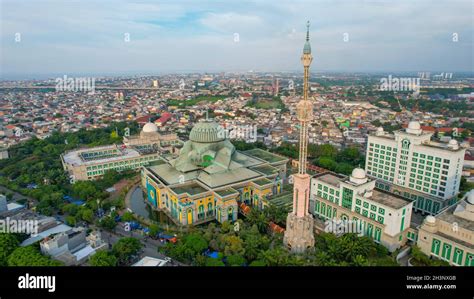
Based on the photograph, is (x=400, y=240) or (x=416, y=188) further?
(x=416, y=188)

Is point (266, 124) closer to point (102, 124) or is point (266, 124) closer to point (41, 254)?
point (102, 124)

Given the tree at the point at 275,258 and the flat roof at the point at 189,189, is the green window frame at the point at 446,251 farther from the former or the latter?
the flat roof at the point at 189,189

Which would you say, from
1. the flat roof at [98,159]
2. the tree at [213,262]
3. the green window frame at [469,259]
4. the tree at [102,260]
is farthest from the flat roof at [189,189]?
the green window frame at [469,259]
